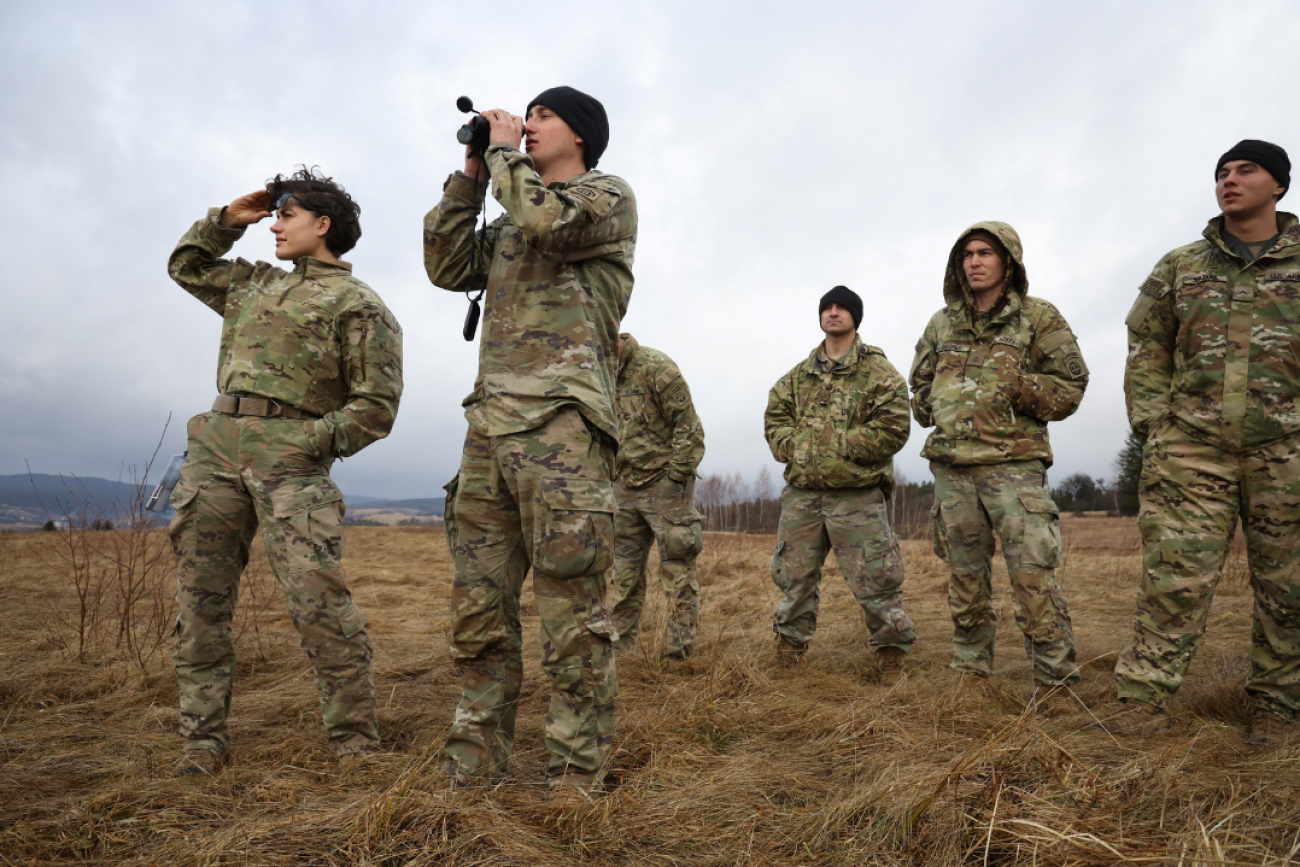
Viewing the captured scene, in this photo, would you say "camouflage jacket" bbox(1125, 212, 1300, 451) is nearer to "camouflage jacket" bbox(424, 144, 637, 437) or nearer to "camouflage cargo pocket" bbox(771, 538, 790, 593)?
"camouflage cargo pocket" bbox(771, 538, 790, 593)

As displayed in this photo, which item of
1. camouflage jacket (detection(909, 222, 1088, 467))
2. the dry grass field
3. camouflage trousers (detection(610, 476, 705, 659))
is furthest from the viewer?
camouflage trousers (detection(610, 476, 705, 659))

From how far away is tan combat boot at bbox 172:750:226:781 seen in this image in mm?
2670

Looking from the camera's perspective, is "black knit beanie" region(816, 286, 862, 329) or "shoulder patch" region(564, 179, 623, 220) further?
"black knit beanie" region(816, 286, 862, 329)

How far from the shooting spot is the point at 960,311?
14.5ft

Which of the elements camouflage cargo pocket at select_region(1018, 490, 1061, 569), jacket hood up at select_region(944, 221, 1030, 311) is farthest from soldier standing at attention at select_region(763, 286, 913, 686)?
camouflage cargo pocket at select_region(1018, 490, 1061, 569)

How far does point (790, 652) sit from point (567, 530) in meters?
2.86

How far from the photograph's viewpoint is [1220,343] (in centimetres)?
322

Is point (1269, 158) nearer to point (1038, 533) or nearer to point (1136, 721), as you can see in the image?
point (1038, 533)

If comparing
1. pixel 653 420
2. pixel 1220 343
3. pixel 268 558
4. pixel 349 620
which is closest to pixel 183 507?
pixel 268 558

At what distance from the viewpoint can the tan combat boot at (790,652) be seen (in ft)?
15.6

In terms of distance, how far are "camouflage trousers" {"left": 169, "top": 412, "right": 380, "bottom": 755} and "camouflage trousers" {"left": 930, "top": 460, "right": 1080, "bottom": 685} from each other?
3.14 m

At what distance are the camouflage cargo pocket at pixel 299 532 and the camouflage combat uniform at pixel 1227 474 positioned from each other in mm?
3393

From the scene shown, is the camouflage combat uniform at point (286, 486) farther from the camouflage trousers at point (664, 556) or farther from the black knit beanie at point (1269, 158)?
the black knit beanie at point (1269, 158)

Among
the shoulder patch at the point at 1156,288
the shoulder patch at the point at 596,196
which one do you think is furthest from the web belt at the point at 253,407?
the shoulder patch at the point at 1156,288
